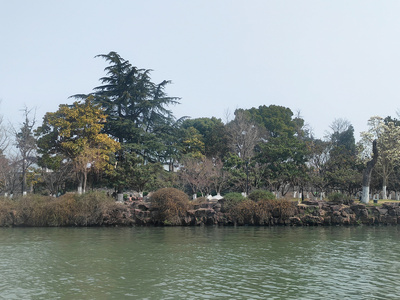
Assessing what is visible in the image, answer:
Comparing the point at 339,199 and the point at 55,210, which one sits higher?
the point at 339,199

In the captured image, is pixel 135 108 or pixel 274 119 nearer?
pixel 135 108

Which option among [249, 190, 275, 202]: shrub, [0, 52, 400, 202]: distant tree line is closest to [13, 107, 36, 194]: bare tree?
[0, 52, 400, 202]: distant tree line

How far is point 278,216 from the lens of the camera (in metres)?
35.8

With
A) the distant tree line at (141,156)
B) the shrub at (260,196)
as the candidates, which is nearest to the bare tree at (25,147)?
the distant tree line at (141,156)

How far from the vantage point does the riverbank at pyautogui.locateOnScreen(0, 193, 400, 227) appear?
1359 inches

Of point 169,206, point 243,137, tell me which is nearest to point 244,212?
point 169,206

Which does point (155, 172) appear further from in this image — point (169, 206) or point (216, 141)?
point (216, 141)

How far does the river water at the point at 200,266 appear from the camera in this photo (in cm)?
1322

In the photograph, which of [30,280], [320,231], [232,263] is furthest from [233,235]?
[30,280]

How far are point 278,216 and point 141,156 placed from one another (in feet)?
57.1

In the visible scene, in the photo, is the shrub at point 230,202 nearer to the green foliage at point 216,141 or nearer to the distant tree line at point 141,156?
the distant tree line at point 141,156

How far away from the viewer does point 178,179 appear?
4906 centimetres

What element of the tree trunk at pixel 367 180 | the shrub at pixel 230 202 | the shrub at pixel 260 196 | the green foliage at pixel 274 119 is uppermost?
the green foliage at pixel 274 119

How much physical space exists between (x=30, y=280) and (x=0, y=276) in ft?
4.87
